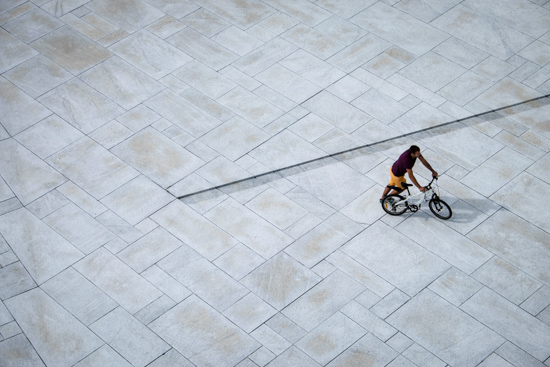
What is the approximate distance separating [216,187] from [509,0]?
29.1 ft

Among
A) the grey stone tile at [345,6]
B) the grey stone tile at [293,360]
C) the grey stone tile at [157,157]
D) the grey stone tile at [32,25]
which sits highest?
the grey stone tile at [345,6]

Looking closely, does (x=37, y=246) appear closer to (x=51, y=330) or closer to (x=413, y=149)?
(x=51, y=330)

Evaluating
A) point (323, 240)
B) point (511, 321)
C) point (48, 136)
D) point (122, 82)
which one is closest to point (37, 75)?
point (122, 82)

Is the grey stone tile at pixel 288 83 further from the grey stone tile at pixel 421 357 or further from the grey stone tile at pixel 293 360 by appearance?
the grey stone tile at pixel 421 357

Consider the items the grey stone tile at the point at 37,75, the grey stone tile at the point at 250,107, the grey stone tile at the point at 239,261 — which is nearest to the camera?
the grey stone tile at the point at 239,261

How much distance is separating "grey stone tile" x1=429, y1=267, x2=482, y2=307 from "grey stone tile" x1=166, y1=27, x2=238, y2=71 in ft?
21.8

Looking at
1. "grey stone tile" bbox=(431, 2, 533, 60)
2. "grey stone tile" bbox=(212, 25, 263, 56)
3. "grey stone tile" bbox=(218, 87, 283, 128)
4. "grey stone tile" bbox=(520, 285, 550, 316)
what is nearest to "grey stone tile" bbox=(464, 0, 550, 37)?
"grey stone tile" bbox=(431, 2, 533, 60)

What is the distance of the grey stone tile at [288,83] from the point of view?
14.3m

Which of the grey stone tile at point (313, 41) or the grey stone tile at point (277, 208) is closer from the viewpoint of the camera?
the grey stone tile at point (277, 208)

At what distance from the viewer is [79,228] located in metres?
12.0

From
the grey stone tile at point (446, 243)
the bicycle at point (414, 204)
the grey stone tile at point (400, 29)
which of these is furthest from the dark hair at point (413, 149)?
the grey stone tile at point (400, 29)

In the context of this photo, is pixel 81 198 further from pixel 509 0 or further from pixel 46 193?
pixel 509 0

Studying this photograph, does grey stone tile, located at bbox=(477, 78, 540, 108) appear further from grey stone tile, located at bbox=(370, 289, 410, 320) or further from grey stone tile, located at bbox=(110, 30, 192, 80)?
grey stone tile, located at bbox=(110, 30, 192, 80)

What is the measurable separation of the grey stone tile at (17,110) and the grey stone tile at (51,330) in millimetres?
4113
